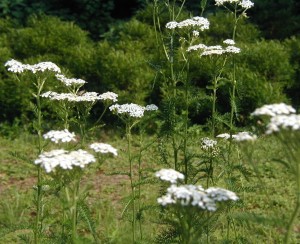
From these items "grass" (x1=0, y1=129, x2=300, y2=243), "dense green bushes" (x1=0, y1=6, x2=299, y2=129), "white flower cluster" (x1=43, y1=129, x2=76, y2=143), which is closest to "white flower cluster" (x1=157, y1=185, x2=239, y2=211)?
"white flower cluster" (x1=43, y1=129, x2=76, y2=143)

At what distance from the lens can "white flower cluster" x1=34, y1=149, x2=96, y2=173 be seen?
6.45ft

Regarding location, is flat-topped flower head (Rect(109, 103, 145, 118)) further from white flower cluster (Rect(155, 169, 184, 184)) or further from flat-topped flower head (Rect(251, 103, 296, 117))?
flat-topped flower head (Rect(251, 103, 296, 117))

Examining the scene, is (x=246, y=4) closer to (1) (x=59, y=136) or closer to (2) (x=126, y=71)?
(1) (x=59, y=136)

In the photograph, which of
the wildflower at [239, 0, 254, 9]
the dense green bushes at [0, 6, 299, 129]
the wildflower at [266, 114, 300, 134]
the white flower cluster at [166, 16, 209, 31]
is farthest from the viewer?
the dense green bushes at [0, 6, 299, 129]

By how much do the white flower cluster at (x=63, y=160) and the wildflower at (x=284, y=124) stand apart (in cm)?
62

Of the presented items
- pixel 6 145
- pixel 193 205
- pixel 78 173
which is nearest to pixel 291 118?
pixel 193 205

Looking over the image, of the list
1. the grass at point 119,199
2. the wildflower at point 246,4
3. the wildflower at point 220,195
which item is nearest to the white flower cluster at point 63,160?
the wildflower at point 220,195

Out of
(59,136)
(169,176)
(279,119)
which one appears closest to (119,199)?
(59,136)

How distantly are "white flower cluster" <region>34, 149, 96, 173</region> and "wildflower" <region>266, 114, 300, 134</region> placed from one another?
62cm

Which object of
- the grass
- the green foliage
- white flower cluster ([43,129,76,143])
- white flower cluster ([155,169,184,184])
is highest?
white flower cluster ([43,129,76,143])

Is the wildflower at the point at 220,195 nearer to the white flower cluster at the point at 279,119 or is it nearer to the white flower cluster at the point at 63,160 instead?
the white flower cluster at the point at 279,119

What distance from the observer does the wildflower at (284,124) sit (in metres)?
1.82

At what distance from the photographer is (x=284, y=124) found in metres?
1.83

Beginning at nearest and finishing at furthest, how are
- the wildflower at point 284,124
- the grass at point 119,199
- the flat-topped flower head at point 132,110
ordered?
1. the wildflower at point 284,124
2. the flat-topped flower head at point 132,110
3. the grass at point 119,199
